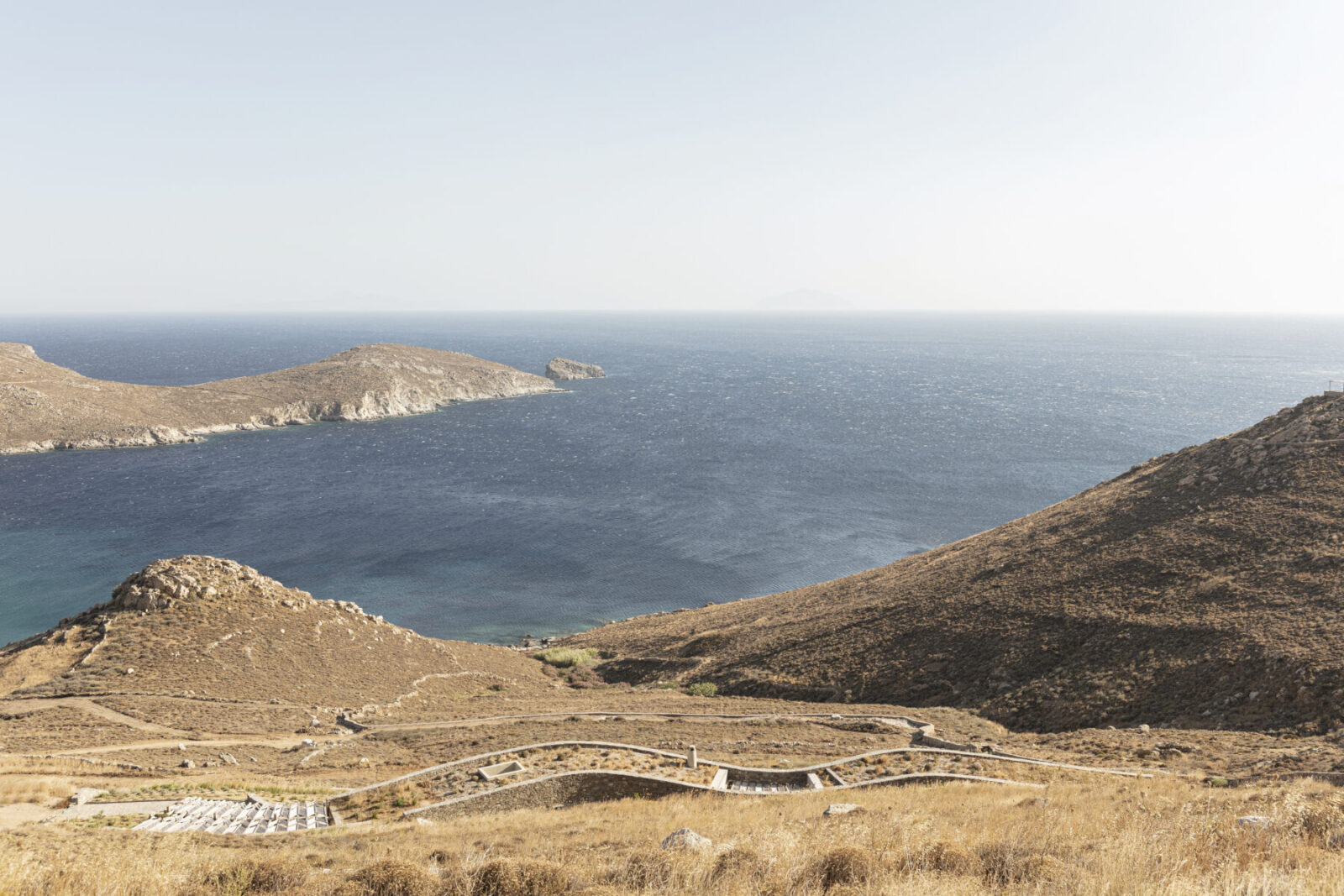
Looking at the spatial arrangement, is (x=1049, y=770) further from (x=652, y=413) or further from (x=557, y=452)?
(x=652, y=413)

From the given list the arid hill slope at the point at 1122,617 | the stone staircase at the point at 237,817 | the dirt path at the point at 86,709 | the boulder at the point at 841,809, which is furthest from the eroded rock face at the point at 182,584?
the boulder at the point at 841,809

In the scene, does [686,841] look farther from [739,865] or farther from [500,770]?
[500,770]

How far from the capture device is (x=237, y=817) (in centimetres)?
1612

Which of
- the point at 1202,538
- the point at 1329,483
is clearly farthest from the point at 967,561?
the point at 1329,483

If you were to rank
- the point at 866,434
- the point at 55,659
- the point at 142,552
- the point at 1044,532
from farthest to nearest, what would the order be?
the point at 866,434
the point at 142,552
the point at 1044,532
the point at 55,659

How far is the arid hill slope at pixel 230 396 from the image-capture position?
104 meters

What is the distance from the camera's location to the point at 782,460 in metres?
100

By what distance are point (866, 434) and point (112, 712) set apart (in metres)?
106

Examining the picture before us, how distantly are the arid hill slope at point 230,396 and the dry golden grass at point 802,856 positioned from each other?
11630 cm

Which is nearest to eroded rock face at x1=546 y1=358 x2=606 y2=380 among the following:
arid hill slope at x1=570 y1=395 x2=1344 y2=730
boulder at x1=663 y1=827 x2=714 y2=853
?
arid hill slope at x1=570 y1=395 x2=1344 y2=730

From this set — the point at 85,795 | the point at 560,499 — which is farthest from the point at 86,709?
the point at 560,499

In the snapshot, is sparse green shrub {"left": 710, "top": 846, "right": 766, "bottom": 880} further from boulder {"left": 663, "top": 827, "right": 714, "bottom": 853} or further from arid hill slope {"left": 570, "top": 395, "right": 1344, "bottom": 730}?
arid hill slope {"left": 570, "top": 395, "right": 1344, "bottom": 730}

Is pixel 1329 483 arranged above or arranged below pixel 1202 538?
above

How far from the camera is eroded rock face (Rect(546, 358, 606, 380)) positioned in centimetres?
19188
